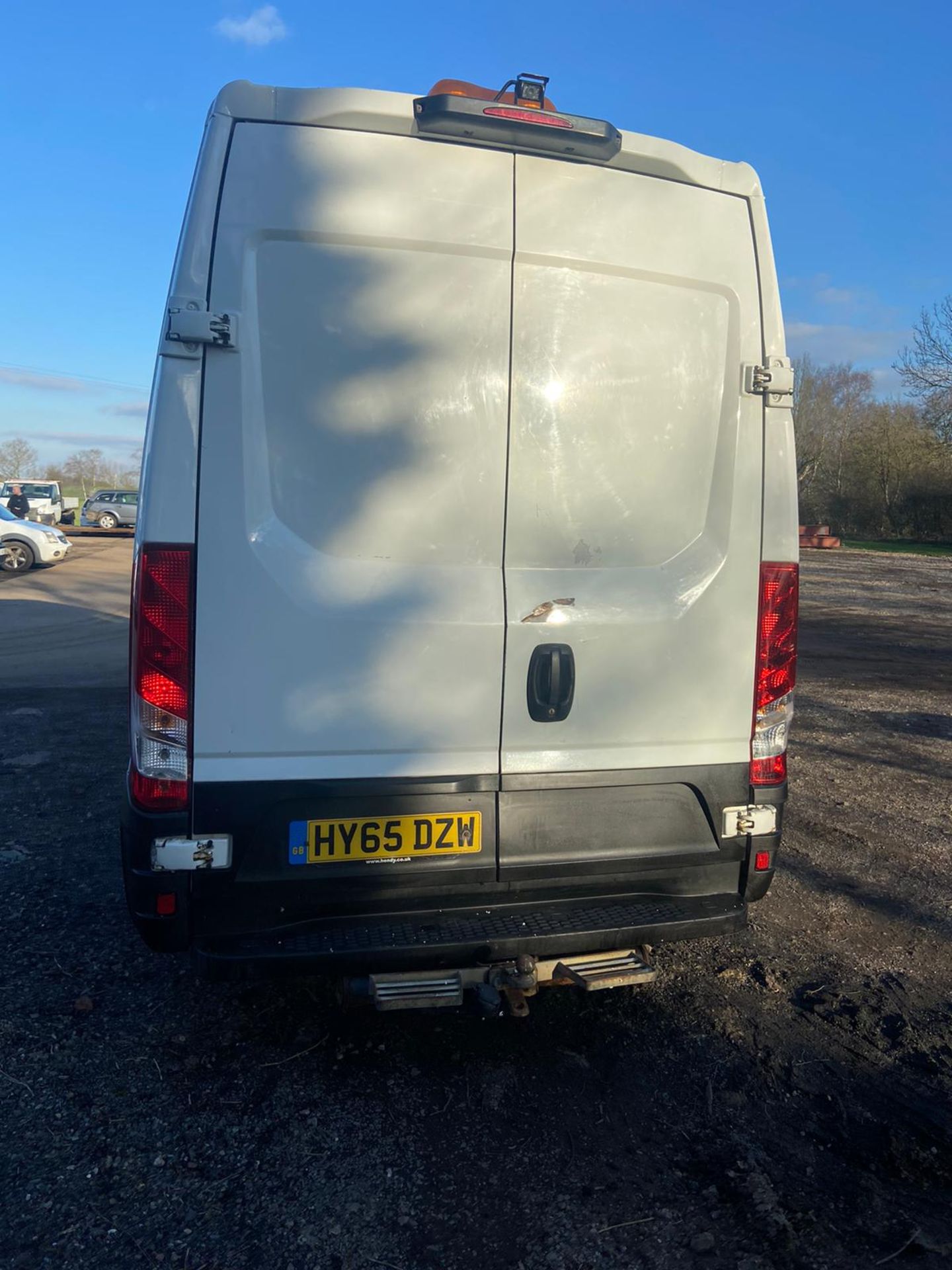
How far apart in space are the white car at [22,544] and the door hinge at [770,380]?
21866 mm

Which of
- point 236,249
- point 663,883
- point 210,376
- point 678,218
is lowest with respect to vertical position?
point 663,883

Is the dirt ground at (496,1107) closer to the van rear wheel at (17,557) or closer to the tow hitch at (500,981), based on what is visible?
the tow hitch at (500,981)

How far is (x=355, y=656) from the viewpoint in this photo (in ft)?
9.53

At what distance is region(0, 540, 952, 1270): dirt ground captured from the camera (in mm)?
2457

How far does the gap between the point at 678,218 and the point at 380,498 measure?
55.4 inches

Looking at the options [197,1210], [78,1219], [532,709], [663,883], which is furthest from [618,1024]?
[78,1219]

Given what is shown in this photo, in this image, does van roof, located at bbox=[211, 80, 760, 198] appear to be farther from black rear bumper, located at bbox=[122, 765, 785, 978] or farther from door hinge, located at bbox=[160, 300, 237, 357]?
black rear bumper, located at bbox=[122, 765, 785, 978]

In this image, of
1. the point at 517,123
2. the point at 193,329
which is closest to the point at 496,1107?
the point at 193,329

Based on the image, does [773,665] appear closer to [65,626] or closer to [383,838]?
[383,838]

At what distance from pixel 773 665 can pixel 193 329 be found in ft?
7.24

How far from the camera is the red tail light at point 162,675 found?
2.75 meters

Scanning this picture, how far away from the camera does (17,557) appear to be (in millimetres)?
21984

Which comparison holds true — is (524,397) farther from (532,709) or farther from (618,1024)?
(618,1024)

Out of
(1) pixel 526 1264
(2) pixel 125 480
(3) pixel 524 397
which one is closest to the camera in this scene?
(1) pixel 526 1264
